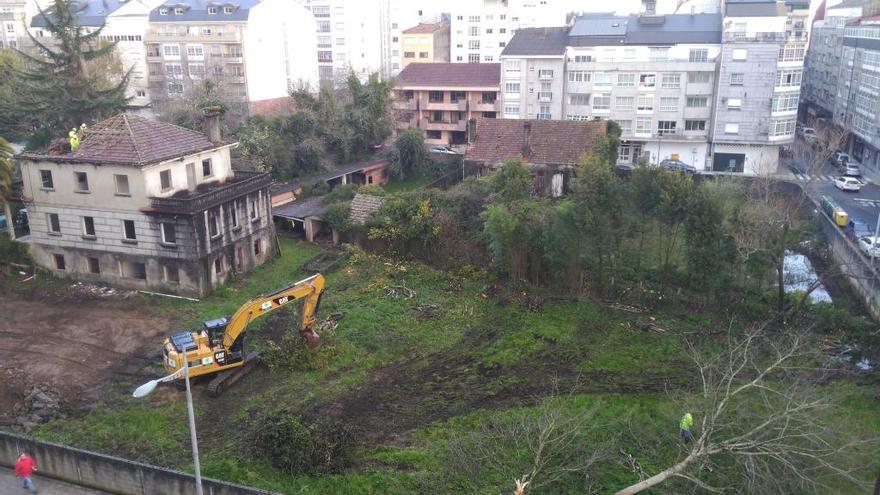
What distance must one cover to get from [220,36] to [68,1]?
2334 cm

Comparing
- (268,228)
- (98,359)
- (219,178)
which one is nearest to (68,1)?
(219,178)

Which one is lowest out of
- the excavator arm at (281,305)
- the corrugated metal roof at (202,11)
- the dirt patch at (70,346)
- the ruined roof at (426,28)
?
the dirt patch at (70,346)

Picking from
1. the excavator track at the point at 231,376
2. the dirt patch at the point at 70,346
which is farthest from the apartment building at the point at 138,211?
the excavator track at the point at 231,376

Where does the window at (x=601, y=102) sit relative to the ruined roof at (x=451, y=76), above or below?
below

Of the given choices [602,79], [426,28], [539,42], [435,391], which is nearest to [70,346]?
[435,391]

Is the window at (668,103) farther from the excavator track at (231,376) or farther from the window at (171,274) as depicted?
the excavator track at (231,376)

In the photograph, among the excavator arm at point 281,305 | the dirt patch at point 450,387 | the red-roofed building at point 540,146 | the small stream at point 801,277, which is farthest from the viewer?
the red-roofed building at point 540,146

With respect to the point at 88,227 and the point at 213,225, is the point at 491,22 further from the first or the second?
the point at 88,227

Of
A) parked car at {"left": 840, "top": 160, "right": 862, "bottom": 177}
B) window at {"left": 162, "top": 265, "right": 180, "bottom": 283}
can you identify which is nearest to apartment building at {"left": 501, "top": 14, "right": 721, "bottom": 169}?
parked car at {"left": 840, "top": 160, "right": 862, "bottom": 177}

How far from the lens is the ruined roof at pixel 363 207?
118 feet

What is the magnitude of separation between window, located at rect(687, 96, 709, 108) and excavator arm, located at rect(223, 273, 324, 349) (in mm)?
42957

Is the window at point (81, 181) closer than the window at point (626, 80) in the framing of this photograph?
Yes

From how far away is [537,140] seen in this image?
4428 cm

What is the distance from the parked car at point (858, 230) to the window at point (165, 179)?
34583 mm
